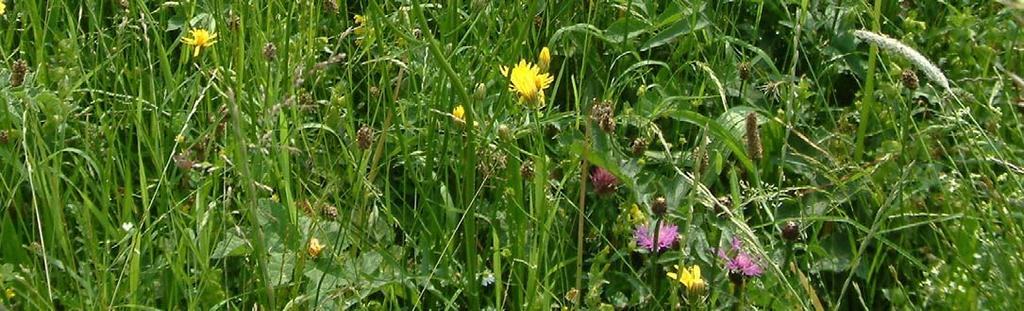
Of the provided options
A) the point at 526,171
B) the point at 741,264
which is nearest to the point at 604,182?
the point at 526,171

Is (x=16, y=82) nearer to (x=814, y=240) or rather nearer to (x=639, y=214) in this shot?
(x=639, y=214)

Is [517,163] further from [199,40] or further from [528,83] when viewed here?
[199,40]

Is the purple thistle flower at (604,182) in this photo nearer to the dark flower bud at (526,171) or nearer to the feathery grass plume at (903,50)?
the dark flower bud at (526,171)

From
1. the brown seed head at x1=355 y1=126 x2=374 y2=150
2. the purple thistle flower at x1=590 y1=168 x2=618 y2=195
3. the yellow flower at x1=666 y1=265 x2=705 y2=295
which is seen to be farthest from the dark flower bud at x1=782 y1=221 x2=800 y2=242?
the brown seed head at x1=355 y1=126 x2=374 y2=150

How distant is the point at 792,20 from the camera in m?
2.68

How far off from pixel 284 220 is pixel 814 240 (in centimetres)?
74

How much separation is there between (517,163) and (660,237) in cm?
24

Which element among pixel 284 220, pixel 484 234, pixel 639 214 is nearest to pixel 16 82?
pixel 284 220

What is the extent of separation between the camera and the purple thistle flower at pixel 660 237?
79.4 inches

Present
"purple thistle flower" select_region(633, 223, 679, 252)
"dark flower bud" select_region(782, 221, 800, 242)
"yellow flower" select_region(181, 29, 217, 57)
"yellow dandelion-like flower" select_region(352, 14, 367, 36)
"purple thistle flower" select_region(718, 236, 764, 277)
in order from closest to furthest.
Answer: "dark flower bud" select_region(782, 221, 800, 242), "purple thistle flower" select_region(718, 236, 764, 277), "purple thistle flower" select_region(633, 223, 679, 252), "yellow flower" select_region(181, 29, 217, 57), "yellow dandelion-like flower" select_region(352, 14, 367, 36)

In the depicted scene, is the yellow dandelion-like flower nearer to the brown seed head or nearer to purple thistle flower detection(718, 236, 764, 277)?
the brown seed head

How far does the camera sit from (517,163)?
2125 mm

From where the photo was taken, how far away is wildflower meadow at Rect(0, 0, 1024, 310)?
1877 millimetres

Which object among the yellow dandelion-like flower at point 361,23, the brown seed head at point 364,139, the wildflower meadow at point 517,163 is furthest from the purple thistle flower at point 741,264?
the yellow dandelion-like flower at point 361,23
